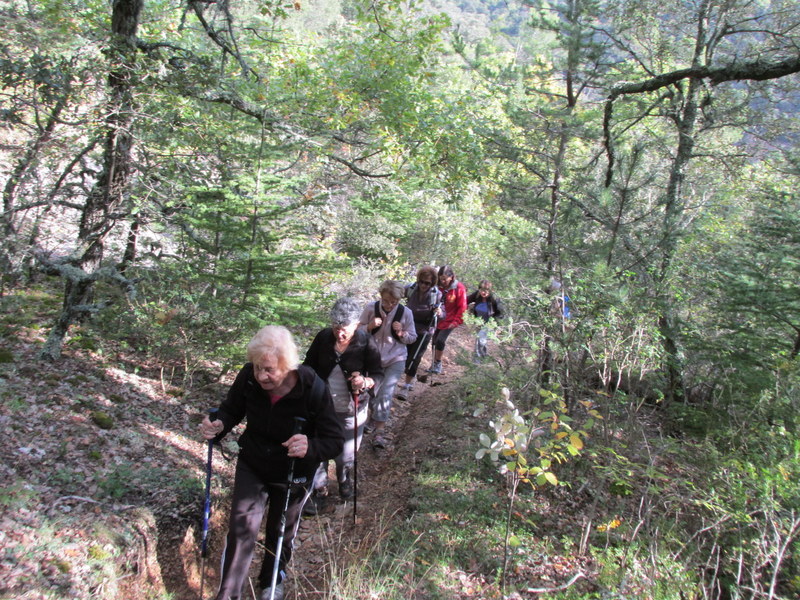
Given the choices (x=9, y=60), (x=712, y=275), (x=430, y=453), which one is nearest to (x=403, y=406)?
(x=430, y=453)

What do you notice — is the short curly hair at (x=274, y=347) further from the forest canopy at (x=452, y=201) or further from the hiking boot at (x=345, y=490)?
the forest canopy at (x=452, y=201)

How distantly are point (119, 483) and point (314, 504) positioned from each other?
1793 millimetres

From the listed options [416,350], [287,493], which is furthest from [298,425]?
[416,350]

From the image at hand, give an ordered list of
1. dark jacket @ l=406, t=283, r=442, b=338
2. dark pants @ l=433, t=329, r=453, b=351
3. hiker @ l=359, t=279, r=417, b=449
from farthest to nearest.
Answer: dark pants @ l=433, t=329, r=453, b=351 < dark jacket @ l=406, t=283, r=442, b=338 < hiker @ l=359, t=279, r=417, b=449

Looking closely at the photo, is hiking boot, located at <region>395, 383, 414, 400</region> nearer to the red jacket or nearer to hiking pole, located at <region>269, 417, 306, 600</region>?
the red jacket

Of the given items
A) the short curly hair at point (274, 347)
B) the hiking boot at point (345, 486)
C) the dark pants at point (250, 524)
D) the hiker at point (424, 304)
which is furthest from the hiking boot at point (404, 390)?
the short curly hair at point (274, 347)

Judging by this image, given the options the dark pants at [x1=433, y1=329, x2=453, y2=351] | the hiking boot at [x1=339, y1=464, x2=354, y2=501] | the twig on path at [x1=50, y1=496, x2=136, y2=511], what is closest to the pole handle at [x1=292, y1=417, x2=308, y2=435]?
the twig on path at [x1=50, y1=496, x2=136, y2=511]

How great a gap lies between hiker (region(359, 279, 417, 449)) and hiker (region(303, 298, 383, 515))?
2.12 ft

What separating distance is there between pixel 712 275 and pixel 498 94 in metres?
6.81

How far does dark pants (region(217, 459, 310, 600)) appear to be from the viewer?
3.27 m

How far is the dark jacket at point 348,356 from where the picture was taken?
15.1 feet

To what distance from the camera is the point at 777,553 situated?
120 inches

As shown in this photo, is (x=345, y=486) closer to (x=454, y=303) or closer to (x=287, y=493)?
(x=287, y=493)

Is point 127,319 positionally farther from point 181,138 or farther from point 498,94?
point 498,94
